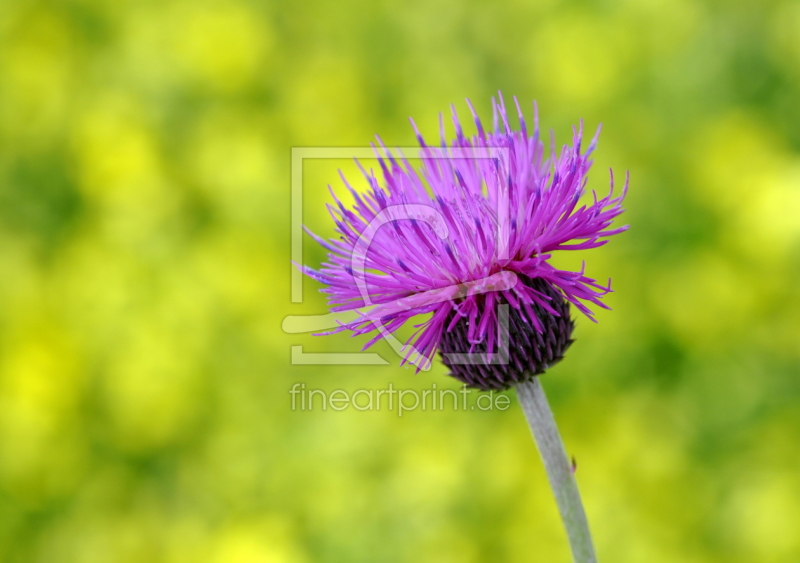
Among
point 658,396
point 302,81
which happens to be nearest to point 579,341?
point 658,396

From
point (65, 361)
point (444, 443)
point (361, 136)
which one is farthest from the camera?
point (361, 136)

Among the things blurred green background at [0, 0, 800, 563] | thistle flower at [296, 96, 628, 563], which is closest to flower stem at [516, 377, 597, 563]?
thistle flower at [296, 96, 628, 563]

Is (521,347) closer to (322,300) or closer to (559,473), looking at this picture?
(559,473)

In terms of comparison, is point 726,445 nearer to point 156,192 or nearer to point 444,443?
point 444,443

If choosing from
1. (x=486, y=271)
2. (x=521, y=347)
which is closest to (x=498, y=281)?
(x=486, y=271)

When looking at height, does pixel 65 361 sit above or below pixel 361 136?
below

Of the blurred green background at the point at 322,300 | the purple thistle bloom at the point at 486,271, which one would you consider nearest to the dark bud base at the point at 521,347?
the purple thistle bloom at the point at 486,271

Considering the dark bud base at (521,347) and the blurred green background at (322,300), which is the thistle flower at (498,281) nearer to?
the dark bud base at (521,347)

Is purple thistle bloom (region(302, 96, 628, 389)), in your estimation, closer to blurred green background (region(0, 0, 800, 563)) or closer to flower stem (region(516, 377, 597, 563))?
flower stem (region(516, 377, 597, 563))
